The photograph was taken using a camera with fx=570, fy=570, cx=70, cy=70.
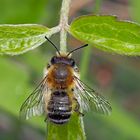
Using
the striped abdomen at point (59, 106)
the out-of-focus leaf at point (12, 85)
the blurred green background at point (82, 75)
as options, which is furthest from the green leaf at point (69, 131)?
the out-of-focus leaf at point (12, 85)

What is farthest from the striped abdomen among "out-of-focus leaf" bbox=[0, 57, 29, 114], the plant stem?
"out-of-focus leaf" bbox=[0, 57, 29, 114]

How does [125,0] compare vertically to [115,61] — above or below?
above

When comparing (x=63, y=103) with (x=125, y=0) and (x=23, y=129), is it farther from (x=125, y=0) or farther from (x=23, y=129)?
(x=125, y=0)

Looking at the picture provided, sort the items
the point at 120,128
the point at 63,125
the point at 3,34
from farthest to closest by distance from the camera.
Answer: the point at 120,128 < the point at 63,125 < the point at 3,34

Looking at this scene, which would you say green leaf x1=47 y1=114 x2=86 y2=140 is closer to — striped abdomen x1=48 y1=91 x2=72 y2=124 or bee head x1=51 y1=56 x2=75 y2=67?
striped abdomen x1=48 y1=91 x2=72 y2=124

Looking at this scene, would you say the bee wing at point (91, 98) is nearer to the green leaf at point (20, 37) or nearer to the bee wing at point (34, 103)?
the bee wing at point (34, 103)

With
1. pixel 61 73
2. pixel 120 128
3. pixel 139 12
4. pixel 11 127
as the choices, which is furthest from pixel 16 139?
pixel 61 73
